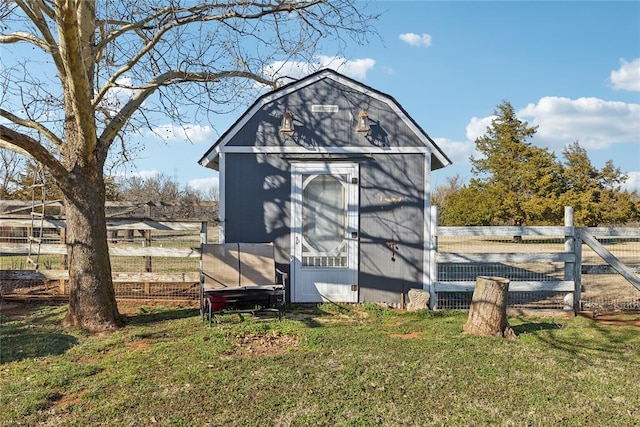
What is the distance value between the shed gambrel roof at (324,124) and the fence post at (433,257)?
113 cm

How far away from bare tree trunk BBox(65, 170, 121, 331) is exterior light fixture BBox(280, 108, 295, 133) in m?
3.01

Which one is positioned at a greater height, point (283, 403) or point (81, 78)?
point (81, 78)

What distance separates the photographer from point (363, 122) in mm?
7137

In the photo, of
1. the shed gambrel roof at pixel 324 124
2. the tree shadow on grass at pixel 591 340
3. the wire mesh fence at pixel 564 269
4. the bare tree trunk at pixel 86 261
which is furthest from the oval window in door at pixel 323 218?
the tree shadow on grass at pixel 591 340

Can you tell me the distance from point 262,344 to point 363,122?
4055mm

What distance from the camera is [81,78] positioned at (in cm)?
501

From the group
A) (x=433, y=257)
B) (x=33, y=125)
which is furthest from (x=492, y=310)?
(x=33, y=125)

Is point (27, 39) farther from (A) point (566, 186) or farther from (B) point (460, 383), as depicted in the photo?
(A) point (566, 186)

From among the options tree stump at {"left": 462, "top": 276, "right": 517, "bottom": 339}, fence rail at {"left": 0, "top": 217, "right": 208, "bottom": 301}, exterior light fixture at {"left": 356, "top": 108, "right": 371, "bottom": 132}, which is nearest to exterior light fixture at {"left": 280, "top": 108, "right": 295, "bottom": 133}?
exterior light fixture at {"left": 356, "top": 108, "right": 371, "bottom": 132}

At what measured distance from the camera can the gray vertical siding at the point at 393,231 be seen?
720 centimetres

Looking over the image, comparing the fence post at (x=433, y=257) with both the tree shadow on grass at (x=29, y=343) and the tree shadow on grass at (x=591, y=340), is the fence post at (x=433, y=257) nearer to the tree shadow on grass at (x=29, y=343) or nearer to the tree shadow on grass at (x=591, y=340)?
the tree shadow on grass at (x=591, y=340)

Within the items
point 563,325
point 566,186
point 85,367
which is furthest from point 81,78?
point 566,186

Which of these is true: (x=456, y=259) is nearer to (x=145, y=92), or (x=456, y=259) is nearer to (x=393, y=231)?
(x=393, y=231)

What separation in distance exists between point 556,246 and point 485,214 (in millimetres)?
17837
